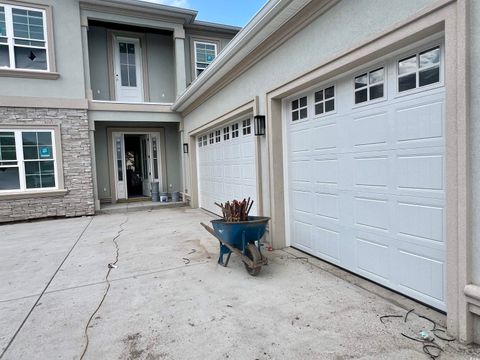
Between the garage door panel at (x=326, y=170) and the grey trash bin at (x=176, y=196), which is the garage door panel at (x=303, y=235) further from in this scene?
the grey trash bin at (x=176, y=196)

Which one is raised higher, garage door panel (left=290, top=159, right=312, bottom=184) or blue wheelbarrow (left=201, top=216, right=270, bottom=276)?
garage door panel (left=290, top=159, right=312, bottom=184)

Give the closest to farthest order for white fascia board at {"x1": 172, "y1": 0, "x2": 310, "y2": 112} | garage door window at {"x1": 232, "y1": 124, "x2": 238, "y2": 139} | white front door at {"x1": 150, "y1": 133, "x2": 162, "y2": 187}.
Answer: white fascia board at {"x1": 172, "y1": 0, "x2": 310, "y2": 112}, garage door window at {"x1": 232, "y1": 124, "x2": 238, "y2": 139}, white front door at {"x1": 150, "y1": 133, "x2": 162, "y2": 187}

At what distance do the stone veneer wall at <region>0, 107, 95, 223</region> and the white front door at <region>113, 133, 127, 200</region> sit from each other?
1.75 meters

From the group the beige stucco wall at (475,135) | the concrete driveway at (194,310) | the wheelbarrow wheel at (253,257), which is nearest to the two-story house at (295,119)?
the beige stucco wall at (475,135)

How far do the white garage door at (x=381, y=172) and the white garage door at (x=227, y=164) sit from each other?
169cm

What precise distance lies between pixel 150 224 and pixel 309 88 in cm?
538

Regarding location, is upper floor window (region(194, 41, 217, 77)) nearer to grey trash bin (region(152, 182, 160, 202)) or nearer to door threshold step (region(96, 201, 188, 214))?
grey trash bin (region(152, 182, 160, 202))

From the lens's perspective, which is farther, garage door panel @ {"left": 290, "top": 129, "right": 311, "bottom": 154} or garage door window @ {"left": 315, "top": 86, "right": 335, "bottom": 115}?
garage door panel @ {"left": 290, "top": 129, "right": 311, "bottom": 154}

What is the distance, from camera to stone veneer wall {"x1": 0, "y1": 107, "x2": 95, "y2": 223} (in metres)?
8.48

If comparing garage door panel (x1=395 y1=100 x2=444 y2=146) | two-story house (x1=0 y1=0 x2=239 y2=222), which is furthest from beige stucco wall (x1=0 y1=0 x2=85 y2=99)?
garage door panel (x1=395 y1=100 x2=444 y2=146)

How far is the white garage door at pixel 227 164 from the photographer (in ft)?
20.5

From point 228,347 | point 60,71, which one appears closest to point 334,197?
point 228,347

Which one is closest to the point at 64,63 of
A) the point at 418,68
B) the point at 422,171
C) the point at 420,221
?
the point at 418,68

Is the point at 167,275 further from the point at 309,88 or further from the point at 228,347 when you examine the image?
the point at 309,88
